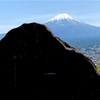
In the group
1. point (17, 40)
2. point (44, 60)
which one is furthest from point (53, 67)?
point (17, 40)

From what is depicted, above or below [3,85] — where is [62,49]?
above

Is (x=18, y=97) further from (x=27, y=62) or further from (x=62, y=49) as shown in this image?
(x=62, y=49)

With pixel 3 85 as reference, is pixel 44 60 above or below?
above

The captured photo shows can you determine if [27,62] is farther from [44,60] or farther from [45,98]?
[45,98]

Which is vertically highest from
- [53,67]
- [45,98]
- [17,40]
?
[17,40]

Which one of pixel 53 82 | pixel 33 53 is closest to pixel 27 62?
pixel 33 53
